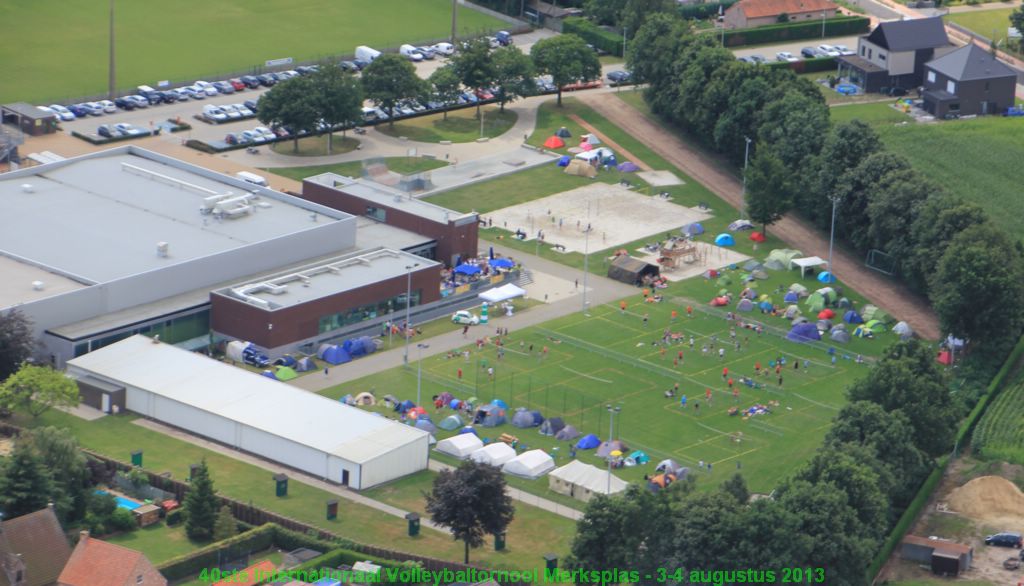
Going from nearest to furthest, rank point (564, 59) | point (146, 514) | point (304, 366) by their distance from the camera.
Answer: point (146, 514)
point (304, 366)
point (564, 59)

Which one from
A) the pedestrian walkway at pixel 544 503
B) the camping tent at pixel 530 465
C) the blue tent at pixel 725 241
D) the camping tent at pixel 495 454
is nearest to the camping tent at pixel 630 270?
the blue tent at pixel 725 241

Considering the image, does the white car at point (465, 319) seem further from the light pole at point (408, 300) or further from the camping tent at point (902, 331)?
the camping tent at point (902, 331)

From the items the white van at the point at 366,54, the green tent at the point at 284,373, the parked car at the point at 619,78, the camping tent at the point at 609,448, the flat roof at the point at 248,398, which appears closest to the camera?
the flat roof at the point at 248,398

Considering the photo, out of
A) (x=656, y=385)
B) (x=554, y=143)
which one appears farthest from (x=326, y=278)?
(x=554, y=143)

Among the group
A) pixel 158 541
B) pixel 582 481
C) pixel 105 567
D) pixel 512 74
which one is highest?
pixel 512 74

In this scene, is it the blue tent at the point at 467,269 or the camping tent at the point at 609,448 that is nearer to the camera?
the camping tent at the point at 609,448

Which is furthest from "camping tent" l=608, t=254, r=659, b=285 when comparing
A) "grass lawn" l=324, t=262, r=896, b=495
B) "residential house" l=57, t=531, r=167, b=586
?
"residential house" l=57, t=531, r=167, b=586

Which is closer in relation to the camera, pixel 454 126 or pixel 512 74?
pixel 454 126

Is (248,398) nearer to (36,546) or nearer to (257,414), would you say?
(257,414)
